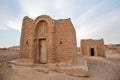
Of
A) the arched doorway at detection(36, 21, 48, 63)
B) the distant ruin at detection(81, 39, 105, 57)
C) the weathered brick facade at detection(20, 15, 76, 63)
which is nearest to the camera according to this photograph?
the weathered brick facade at detection(20, 15, 76, 63)

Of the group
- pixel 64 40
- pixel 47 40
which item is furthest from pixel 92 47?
pixel 47 40

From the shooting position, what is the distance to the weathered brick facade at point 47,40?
11.0m

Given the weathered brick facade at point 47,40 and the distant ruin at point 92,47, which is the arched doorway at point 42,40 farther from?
the distant ruin at point 92,47

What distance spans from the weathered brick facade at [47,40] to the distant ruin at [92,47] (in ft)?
39.9

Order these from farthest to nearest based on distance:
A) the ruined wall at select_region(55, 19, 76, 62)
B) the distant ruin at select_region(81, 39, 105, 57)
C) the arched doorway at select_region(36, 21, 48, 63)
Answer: the distant ruin at select_region(81, 39, 105, 57), the arched doorway at select_region(36, 21, 48, 63), the ruined wall at select_region(55, 19, 76, 62)

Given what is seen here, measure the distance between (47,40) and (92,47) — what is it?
14124 mm

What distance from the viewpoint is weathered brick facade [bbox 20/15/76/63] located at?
11.0m

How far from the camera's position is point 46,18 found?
12.1 m

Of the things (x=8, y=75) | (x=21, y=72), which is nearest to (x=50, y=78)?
(x=21, y=72)

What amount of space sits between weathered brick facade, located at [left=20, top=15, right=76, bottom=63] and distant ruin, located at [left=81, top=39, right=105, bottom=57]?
12.1 metres

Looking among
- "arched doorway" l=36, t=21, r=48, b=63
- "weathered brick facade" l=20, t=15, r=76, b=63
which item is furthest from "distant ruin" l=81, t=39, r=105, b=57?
"arched doorway" l=36, t=21, r=48, b=63

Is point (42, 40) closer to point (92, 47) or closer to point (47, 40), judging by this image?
point (47, 40)

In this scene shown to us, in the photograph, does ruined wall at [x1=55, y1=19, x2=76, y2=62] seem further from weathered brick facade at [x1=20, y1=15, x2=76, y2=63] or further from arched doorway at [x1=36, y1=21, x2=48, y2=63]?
arched doorway at [x1=36, y1=21, x2=48, y2=63]

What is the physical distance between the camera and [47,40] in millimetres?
11820
